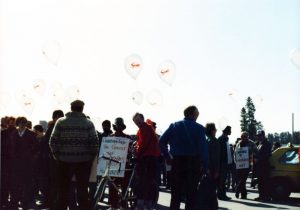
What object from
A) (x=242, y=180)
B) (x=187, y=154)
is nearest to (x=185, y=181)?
(x=187, y=154)

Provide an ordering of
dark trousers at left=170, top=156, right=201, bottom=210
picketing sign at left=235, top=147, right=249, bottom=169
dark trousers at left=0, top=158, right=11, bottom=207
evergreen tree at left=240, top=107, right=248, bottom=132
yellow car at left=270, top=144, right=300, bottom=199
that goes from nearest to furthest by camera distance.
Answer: dark trousers at left=170, top=156, right=201, bottom=210, dark trousers at left=0, top=158, right=11, bottom=207, yellow car at left=270, top=144, right=300, bottom=199, picketing sign at left=235, top=147, right=249, bottom=169, evergreen tree at left=240, top=107, right=248, bottom=132

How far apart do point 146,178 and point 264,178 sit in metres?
6.61

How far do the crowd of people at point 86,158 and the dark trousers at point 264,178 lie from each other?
112 inches

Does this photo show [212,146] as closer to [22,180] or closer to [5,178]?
[22,180]

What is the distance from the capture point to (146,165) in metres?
10.6

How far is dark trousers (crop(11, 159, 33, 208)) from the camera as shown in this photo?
1150 cm

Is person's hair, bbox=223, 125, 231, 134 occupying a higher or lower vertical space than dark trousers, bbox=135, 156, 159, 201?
higher

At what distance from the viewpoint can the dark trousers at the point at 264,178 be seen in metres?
16.2

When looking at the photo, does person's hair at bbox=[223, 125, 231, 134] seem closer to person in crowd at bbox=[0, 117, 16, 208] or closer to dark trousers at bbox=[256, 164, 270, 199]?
dark trousers at bbox=[256, 164, 270, 199]

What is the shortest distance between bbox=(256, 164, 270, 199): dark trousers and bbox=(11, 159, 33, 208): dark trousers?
23.2ft

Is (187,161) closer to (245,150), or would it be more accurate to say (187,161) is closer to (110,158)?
(110,158)

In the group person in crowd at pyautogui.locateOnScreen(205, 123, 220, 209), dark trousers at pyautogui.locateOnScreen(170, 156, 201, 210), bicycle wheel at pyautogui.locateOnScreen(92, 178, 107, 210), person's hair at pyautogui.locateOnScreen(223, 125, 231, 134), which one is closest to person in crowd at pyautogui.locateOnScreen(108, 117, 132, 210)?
bicycle wheel at pyautogui.locateOnScreen(92, 178, 107, 210)

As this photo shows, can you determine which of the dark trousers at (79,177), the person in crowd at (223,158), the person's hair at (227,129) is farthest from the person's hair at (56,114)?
the person's hair at (227,129)

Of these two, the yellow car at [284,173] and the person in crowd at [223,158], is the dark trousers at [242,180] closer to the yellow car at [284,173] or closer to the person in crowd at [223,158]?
the person in crowd at [223,158]
